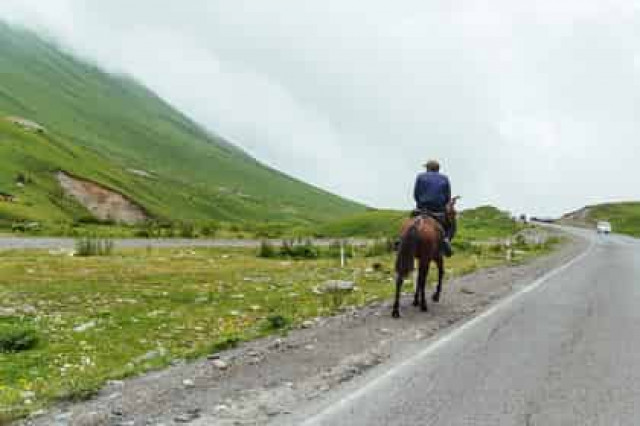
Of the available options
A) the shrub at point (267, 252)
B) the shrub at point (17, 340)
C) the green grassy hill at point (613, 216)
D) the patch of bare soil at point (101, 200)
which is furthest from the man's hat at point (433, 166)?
the green grassy hill at point (613, 216)

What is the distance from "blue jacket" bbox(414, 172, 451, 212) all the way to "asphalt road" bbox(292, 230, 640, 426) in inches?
99.9

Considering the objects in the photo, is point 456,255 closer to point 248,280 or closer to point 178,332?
point 248,280

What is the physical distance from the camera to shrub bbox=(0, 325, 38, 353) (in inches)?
443

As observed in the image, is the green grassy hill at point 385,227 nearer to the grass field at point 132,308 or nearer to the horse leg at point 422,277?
the grass field at point 132,308

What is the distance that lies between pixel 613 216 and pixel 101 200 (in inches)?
3956

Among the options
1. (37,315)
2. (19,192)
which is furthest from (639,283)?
(19,192)

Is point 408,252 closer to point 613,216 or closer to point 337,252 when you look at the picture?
point 337,252

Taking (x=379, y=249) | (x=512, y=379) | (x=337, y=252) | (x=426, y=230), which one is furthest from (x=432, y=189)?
(x=379, y=249)

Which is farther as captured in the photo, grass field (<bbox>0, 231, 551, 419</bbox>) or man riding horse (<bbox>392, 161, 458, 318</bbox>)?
man riding horse (<bbox>392, 161, 458, 318</bbox>)

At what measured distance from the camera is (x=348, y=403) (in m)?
8.38

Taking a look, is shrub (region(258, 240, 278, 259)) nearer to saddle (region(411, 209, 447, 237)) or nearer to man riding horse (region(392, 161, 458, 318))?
man riding horse (region(392, 161, 458, 318))

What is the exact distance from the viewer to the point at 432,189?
52.7 feet

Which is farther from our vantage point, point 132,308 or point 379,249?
point 379,249

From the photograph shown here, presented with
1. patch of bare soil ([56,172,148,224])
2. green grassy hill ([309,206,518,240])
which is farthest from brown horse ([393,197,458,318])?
patch of bare soil ([56,172,148,224])
